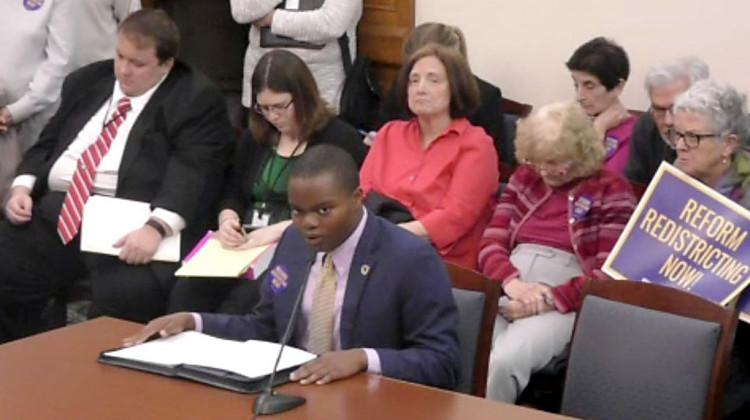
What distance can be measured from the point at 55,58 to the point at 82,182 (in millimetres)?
983

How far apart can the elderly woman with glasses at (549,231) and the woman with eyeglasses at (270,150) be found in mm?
680

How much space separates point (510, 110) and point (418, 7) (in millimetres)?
722

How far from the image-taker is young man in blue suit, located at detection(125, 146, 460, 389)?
8.45ft

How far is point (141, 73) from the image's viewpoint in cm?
411

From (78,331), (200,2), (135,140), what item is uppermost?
(200,2)

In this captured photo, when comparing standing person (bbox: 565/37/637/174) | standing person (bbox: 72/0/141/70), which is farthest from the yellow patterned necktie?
standing person (bbox: 72/0/141/70)

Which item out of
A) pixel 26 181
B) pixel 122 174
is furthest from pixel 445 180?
pixel 26 181

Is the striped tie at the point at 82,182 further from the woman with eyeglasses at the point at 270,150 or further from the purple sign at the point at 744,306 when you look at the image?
the purple sign at the point at 744,306

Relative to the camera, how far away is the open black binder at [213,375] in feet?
7.64

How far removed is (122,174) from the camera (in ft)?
13.5

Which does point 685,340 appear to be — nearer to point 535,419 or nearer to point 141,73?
point 535,419

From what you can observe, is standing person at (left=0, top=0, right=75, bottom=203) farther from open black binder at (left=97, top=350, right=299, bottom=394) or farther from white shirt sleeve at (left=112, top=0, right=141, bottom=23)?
open black binder at (left=97, top=350, right=299, bottom=394)

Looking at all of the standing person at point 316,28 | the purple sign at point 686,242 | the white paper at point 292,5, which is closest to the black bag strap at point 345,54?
the standing person at point 316,28

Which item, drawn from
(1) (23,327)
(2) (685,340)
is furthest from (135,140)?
(2) (685,340)
